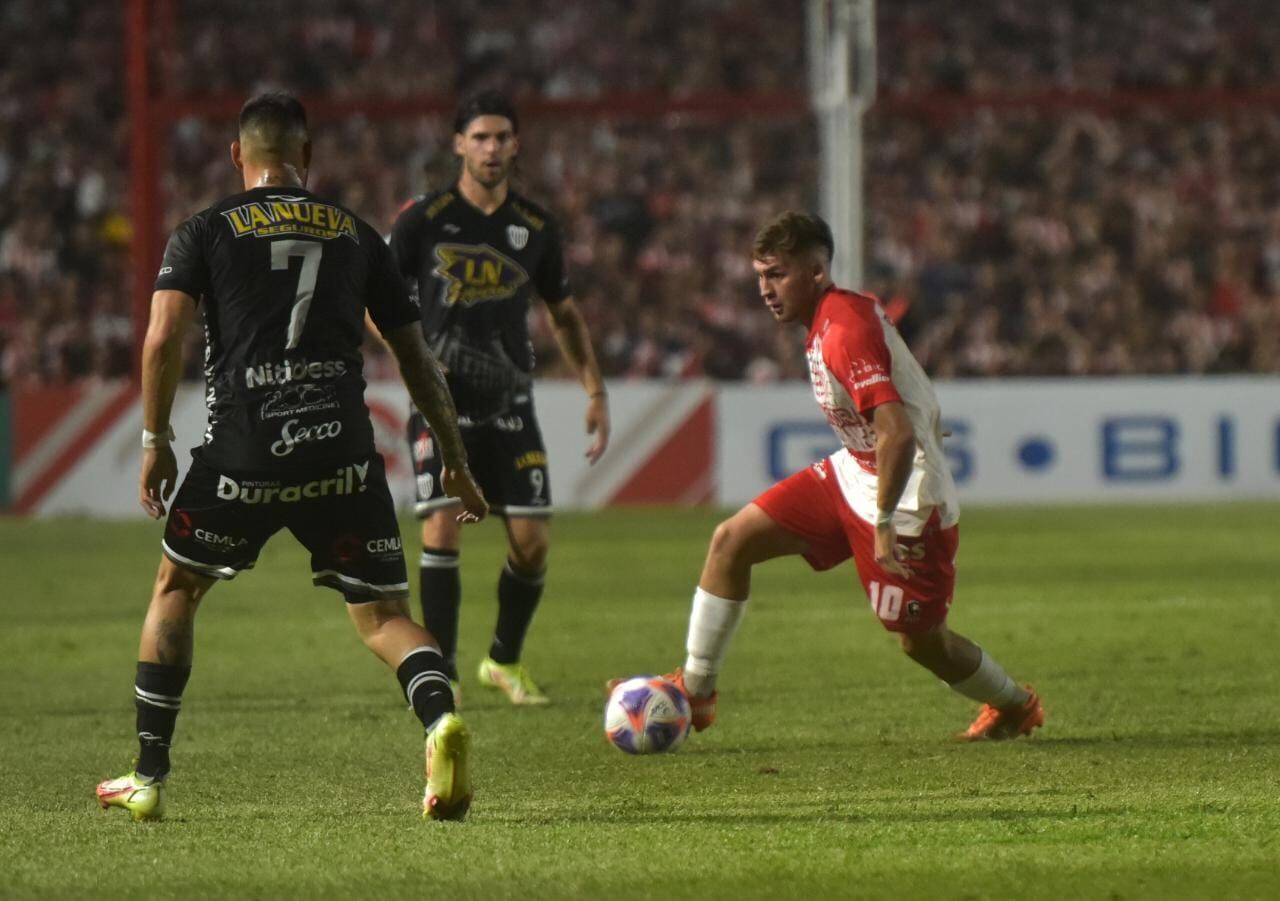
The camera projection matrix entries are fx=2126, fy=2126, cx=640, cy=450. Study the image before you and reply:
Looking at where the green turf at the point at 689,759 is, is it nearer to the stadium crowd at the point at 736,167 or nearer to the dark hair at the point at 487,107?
the dark hair at the point at 487,107

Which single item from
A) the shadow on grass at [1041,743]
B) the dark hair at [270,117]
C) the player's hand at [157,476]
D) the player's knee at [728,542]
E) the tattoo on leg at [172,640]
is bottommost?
the shadow on grass at [1041,743]

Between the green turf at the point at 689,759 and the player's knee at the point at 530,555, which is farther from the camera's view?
the player's knee at the point at 530,555

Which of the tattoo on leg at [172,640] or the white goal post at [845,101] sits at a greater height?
the white goal post at [845,101]

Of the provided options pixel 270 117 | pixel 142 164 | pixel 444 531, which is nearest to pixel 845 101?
pixel 142 164

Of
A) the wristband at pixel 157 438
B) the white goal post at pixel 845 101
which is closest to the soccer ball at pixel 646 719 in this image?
the wristband at pixel 157 438

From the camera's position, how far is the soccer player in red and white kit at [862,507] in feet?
21.2

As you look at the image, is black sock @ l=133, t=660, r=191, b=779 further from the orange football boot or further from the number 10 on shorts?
the orange football boot

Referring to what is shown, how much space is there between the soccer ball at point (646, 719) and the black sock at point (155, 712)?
5.26 ft

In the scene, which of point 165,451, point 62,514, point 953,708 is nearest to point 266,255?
point 165,451

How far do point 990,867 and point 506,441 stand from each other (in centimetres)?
388

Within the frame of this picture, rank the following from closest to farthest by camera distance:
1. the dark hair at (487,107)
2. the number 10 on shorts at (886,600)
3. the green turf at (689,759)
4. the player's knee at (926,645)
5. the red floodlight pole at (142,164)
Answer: the green turf at (689,759), the number 10 on shorts at (886,600), the player's knee at (926,645), the dark hair at (487,107), the red floodlight pole at (142,164)

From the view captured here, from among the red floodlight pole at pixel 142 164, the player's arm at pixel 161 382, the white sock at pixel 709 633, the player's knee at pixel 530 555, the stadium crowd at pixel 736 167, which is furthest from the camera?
the stadium crowd at pixel 736 167

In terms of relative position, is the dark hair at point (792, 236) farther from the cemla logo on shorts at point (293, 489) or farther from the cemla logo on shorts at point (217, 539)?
the cemla logo on shorts at point (217, 539)

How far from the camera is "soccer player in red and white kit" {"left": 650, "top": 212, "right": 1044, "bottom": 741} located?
6.45 metres
